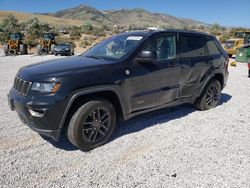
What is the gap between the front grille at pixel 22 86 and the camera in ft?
12.3

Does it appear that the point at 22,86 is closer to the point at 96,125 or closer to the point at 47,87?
the point at 47,87

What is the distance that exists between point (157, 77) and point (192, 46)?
4.40 feet

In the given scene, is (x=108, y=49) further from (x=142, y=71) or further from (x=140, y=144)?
(x=140, y=144)

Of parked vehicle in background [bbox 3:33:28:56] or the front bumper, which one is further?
parked vehicle in background [bbox 3:33:28:56]

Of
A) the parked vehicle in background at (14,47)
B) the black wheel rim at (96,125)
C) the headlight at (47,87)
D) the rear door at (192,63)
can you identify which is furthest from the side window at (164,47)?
the parked vehicle in background at (14,47)

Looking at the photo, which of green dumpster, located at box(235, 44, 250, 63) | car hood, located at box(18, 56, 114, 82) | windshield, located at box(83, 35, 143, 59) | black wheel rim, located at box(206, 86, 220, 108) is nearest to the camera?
car hood, located at box(18, 56, 114, 82)

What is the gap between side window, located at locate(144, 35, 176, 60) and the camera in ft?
15.4

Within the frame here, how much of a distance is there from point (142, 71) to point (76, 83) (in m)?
1.23

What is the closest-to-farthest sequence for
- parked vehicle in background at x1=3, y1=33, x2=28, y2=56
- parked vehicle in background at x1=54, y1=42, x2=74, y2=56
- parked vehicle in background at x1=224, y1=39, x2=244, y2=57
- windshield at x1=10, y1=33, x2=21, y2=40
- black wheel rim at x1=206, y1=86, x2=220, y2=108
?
black wheel rim at x1=206, y1=86, x2=220, y2=108
parked vehicle in background at x1=224, y1=39, x2=244, y2=57
parked vehicle in background at x1=54, y1=42, x2=74, y2=56
parked vehicle in background at x1=3, y1=33, x2=28, y2=56
windshield at x1=10, y1=33, x2=21, y2=40

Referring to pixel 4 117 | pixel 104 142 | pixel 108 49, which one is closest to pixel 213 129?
pixel 104 142

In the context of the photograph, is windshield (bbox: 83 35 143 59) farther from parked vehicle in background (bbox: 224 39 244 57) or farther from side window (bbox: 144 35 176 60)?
parked vehicle in background (bbox: 224 39 244 57)

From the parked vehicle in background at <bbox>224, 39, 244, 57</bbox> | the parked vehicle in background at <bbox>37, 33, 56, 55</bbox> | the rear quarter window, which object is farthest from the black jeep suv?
the parked vehicle in background at <bbox>37, 33, 56, 55</bbox>

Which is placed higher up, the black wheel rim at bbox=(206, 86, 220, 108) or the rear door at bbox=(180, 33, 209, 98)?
the rear door at bbox=(180, 33, 209, 98)

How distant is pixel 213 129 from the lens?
5.00m
